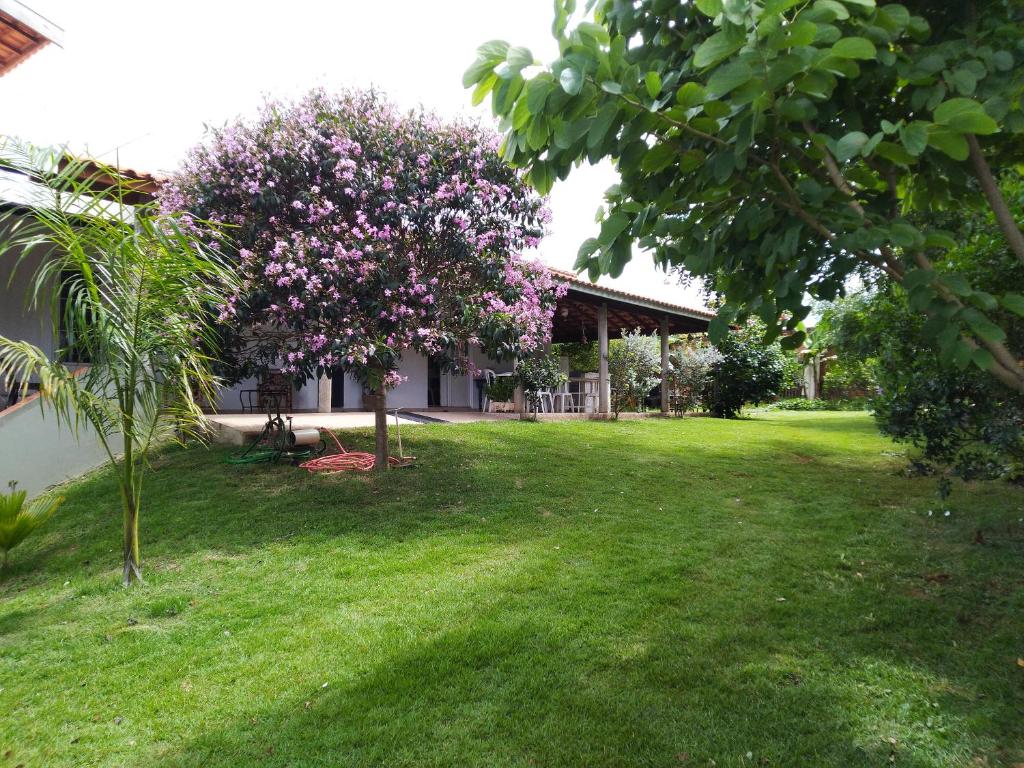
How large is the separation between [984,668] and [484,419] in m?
9.86

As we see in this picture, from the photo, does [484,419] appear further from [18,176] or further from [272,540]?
[18,176]

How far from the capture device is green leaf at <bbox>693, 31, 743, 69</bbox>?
1.69 meters

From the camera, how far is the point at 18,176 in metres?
6.80

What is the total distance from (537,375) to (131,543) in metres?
8.60

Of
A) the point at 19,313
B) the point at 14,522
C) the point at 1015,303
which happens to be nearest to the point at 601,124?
the point at 1015,303

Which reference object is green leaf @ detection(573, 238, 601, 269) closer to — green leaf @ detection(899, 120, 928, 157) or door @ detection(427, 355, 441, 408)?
green leaf @ detection(899, 120, 928, 157)

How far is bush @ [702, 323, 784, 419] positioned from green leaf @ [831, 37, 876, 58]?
51.3 feet

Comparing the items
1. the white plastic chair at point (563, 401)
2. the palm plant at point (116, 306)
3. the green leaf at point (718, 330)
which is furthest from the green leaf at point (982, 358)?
the white plastic chair at point (563, 401)

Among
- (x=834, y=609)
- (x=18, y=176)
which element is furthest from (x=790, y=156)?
(x=18, y=176)

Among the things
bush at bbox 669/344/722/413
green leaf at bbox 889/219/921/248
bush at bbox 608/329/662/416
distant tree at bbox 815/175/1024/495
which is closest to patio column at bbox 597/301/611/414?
bush at bbox 608/329/662/416

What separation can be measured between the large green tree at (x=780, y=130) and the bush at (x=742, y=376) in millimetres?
14478

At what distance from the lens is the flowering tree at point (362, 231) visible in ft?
21.0

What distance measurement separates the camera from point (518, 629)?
3650 mm

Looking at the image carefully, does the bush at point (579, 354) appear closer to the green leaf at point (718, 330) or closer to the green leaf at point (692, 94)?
the green leaf at point (718, 330)
